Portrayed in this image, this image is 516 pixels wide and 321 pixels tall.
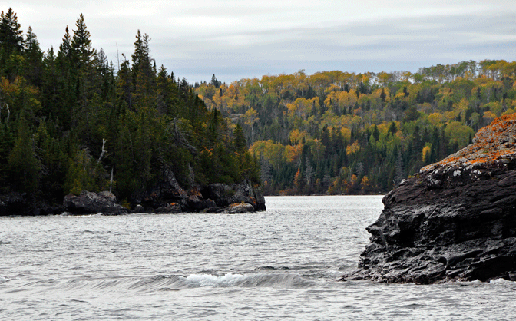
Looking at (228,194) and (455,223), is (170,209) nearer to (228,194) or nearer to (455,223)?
(228,194)

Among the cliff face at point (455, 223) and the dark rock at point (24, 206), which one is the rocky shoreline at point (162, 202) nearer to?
the dark rock at point (24, 206)

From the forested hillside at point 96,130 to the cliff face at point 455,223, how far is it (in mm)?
71734

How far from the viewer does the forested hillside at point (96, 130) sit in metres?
90.5

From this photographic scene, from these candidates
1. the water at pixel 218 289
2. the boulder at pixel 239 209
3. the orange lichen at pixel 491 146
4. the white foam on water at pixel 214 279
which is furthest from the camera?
the boulder at pixel 239 209

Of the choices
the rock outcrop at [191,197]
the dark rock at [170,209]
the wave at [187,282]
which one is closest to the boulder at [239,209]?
the rock outcrop at [191,197]

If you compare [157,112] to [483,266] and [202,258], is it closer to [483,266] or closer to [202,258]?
[202,258]

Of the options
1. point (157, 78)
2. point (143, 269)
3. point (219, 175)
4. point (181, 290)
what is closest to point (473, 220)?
point (181, 290)

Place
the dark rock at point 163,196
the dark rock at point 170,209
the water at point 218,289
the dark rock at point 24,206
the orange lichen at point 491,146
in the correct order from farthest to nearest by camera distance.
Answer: the dark rock at point 163,196
the dark rock at point 170,209
the dark rock at point 24,206
the orange lichen at point 491,146
the water at point 218,289

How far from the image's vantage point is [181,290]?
21.6 m

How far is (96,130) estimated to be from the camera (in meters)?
106

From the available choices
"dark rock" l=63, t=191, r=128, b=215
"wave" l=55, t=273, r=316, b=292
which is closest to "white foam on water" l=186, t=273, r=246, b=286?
"wave" l=55, t=273, r=316, b=292

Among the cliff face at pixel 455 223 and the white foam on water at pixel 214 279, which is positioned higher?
the cliff face at pixel 455 223

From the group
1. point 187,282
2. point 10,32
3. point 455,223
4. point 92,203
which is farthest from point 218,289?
point 10,32

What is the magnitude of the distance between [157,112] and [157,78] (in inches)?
595
